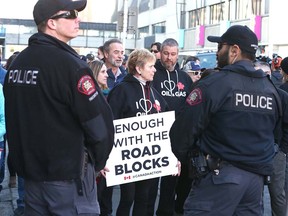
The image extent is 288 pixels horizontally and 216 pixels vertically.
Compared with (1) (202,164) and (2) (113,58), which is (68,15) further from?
(2) (113,58)

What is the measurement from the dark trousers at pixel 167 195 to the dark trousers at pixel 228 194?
2325mm

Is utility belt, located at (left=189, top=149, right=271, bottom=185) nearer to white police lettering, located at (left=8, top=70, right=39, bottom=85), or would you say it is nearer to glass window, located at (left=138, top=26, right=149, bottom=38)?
white police lettering, located at (left=8, top=70, right=39, bottom=85)

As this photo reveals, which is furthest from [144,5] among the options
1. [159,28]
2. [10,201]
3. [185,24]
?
[10,201]

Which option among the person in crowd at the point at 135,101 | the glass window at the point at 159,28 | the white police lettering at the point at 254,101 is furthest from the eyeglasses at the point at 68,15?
the glass window at the point at 159,28

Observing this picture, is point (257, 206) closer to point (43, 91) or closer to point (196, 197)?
point (196, 197)

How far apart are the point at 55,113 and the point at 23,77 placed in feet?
1.01

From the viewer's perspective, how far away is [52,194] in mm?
3229

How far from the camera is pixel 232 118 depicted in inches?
143

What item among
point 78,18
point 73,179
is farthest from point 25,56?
point 73,179

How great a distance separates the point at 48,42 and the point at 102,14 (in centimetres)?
11463

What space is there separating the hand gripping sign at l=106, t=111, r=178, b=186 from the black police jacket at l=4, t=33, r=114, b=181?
211cm

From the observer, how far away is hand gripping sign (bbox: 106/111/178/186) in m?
5.41

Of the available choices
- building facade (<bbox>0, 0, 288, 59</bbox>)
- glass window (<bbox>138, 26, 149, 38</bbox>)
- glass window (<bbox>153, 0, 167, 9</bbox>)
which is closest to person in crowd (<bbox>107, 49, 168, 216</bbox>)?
building facade (<bbox>0, 0, 288, 59</bbox>)

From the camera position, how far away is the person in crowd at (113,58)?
6.70 m
